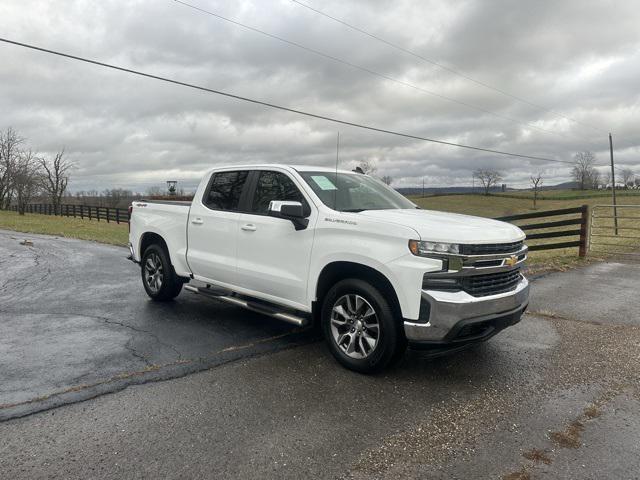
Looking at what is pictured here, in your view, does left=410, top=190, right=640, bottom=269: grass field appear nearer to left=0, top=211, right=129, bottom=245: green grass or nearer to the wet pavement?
the wet pavement

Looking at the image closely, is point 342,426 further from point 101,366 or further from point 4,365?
point 4,365

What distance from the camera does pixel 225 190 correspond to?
19.1ft

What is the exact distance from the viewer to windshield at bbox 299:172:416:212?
482 cm

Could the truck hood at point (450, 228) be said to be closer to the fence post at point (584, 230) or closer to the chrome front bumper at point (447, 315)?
the chrome front bumper at point (447, 315)

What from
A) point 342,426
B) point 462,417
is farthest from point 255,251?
point 462,417

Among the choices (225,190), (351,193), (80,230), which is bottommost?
(80,230)

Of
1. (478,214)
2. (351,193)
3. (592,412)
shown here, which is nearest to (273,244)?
(351,193)

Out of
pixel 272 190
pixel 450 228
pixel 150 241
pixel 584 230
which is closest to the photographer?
pixel 450 228

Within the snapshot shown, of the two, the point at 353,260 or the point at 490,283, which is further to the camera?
the point at 353,260

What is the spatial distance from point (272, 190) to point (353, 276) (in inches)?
59.5

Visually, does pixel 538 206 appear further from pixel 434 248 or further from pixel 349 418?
pixel 349 418

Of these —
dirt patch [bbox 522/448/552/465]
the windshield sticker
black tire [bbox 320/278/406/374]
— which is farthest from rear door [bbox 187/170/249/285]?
dirt patch [bbox 522/448/552/465]

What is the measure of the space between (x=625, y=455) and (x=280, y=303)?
3.19 meters

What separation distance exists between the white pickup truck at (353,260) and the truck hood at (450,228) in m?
0.01
